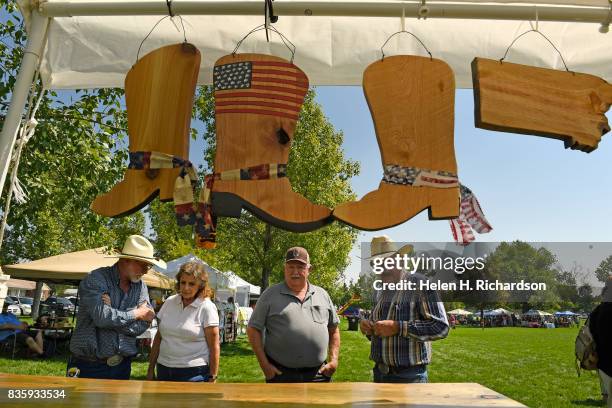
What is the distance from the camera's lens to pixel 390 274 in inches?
107

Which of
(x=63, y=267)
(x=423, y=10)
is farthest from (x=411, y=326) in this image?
(x=63, y=267)

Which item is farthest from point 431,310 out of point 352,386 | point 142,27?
point 142,27

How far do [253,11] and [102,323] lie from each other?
156cm

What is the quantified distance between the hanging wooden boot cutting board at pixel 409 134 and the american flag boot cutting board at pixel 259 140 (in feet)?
0.53

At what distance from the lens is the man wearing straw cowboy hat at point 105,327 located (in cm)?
224

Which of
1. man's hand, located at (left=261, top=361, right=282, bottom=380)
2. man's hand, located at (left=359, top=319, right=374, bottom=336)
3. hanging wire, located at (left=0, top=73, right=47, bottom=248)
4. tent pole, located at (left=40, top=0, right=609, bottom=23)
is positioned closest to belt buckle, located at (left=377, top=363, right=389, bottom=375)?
man's hand, located at (left=359, top=319, right=374, bottom=336)

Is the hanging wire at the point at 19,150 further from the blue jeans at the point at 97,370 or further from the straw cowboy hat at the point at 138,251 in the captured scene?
the blue jeans at the point at 97,370

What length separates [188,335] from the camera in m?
2.64

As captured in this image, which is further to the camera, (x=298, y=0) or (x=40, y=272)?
(x=40, y=272)

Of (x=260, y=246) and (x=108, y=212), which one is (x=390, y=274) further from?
(x=260, y=246)

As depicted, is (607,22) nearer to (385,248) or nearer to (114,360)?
(385,248)

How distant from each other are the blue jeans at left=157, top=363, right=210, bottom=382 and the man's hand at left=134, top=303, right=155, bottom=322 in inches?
16.0

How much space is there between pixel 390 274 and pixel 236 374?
204 inches

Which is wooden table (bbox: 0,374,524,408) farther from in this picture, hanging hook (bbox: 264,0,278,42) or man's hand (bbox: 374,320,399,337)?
hanging hook (bbox: 264,0,278,42)
